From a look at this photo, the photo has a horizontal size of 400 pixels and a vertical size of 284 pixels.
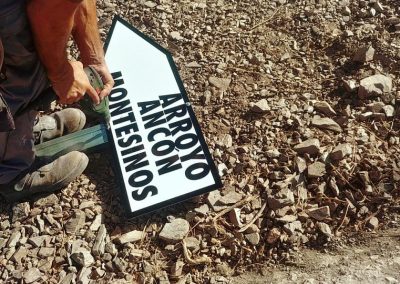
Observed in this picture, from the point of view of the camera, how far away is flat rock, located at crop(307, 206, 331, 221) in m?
2.52

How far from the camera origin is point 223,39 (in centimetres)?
331

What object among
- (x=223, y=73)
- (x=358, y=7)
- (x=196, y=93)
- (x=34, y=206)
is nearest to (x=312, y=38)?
(x=358, y=7)

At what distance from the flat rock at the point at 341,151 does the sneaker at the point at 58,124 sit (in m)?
1.45

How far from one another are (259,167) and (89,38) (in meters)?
1.12

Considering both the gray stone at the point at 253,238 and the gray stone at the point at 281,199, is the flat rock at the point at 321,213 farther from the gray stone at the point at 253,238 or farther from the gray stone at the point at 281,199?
the gray stone at the point at 253,238

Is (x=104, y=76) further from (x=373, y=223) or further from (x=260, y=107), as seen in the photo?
(x=373, y=223)

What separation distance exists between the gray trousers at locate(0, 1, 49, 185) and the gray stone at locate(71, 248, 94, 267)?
1.73 ft

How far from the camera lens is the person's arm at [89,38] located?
2271mm

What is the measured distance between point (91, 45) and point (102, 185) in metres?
0.79

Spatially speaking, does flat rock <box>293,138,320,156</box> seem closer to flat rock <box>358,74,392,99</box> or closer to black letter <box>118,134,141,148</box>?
flat rock <box>358,74,392,99</box>

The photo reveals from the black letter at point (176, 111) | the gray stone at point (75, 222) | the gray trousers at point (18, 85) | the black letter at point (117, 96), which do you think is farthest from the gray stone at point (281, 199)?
the gray trousers at point (18, 85)

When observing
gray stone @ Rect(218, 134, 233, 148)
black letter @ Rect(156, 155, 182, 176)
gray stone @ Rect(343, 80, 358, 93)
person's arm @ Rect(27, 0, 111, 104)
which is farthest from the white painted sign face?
gray stone @ Rect(343, 80, 358, 93)

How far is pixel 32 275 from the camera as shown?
7.97 feet

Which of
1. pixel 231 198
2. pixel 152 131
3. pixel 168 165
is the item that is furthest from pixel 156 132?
pixel 231 198
